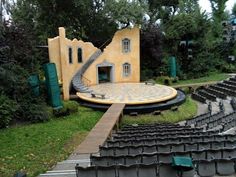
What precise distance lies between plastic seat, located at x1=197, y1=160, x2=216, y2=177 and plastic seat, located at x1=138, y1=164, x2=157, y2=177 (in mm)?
1162

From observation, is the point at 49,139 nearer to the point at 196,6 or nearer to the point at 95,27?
the point at 95,27

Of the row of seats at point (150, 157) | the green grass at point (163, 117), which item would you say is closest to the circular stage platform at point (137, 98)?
the green grass at point (163, 117)

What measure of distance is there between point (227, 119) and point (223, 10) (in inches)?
1172

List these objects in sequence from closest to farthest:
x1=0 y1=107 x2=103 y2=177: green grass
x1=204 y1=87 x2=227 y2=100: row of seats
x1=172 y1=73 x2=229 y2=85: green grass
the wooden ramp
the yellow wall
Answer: x1=0 y1=107 x2=103 y2=177: green grass → the wooden ramp → x1=204 y1=87 x2=227 y2=100: row of seats → the yellow wall → x1=172 y1=73 x2=229 y2=85: green grass

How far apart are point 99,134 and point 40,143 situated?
2.70 m

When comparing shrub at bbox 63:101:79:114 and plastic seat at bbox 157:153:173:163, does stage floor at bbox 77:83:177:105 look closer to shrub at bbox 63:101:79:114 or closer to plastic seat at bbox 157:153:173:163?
shrub at bbox 63:101:79:114

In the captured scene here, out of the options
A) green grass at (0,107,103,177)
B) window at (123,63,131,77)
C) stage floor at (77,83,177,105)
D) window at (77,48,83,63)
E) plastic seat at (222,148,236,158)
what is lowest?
green grass at (0,107,103,177)

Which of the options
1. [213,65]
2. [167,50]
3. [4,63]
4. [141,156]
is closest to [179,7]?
[167,50]

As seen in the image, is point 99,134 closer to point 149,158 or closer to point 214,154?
point 149,158

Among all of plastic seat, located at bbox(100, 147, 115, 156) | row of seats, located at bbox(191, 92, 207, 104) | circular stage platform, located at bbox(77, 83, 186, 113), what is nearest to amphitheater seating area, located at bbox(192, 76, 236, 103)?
row of seats, located at bbox(191, 92, 207, 104)

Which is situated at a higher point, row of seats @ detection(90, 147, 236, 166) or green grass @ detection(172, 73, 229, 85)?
row of seats @ detection(90, 147, 236, 166)

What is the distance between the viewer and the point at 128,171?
7836 mm

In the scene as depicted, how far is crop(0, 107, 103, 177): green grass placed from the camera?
37.5 ft

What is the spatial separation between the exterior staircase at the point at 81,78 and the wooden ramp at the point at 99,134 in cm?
672
